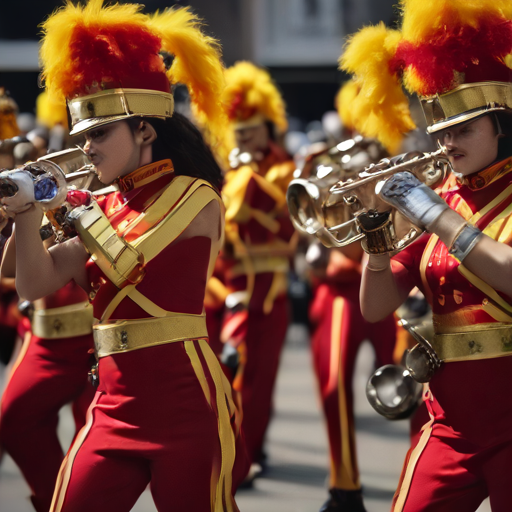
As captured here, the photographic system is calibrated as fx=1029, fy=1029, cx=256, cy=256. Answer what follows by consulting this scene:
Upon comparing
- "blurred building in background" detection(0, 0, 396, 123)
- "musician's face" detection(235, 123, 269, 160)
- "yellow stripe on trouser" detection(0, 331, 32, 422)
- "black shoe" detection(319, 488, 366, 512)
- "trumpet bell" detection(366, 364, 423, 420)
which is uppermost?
"trumpet bell" detection(366, 364, 423, 420)

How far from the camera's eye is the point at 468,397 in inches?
124

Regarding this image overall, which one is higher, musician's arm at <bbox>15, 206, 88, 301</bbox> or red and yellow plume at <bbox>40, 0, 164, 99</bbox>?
red and yellow plume at <bbox>40, 0, 164, 99</bbox>

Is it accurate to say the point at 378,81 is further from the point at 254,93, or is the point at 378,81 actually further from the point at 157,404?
the point at 254,93

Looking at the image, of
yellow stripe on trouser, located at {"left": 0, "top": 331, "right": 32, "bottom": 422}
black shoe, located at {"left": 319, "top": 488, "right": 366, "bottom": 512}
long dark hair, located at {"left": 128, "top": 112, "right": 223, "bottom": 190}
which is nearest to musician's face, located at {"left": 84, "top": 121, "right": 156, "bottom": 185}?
long dark hair, located at {"left": 128, "top": 112, "right": 223, "bottom": 190}

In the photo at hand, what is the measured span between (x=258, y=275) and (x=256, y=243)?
0.23 metres

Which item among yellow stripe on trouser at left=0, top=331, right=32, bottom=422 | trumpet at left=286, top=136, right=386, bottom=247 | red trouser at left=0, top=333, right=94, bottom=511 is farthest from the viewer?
yellow stripe on trouser at left=0, top=331, right=32, bottom=422

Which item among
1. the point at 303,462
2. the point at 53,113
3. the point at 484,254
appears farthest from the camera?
the point at 303,462

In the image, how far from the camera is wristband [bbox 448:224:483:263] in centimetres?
297

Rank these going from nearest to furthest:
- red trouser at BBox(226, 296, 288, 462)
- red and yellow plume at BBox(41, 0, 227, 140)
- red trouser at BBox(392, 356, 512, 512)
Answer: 1. red trouser at BBox(392, 356, 512, 512)
2. red and yellow plume at BBox(41, 0, 227, 140)
3. red trouser at BBox(226, 296, 288, 462)

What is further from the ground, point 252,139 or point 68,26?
point 68,26

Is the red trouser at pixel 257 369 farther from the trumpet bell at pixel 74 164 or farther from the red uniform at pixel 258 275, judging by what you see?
the trumpet bell at pixel 74 164

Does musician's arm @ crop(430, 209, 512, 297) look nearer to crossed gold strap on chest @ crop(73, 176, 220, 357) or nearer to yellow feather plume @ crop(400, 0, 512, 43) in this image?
yellow feather plume @ crop(400, 0, 512, 43)

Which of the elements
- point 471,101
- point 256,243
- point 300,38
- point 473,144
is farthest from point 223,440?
point 300,38

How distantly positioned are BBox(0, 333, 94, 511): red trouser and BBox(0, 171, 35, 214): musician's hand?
134cm
